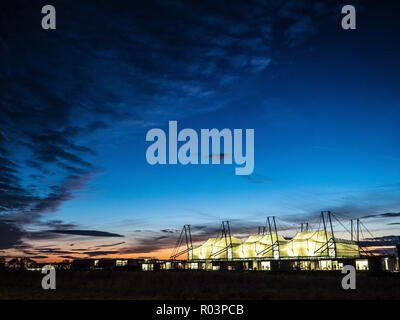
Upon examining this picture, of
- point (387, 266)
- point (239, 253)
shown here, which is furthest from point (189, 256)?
point (387, 266)

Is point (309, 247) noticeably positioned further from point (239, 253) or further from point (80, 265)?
point (80, 265)

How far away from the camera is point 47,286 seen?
2748cm

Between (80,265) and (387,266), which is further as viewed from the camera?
(80,265)

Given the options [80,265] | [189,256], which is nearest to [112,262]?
[80,265]
